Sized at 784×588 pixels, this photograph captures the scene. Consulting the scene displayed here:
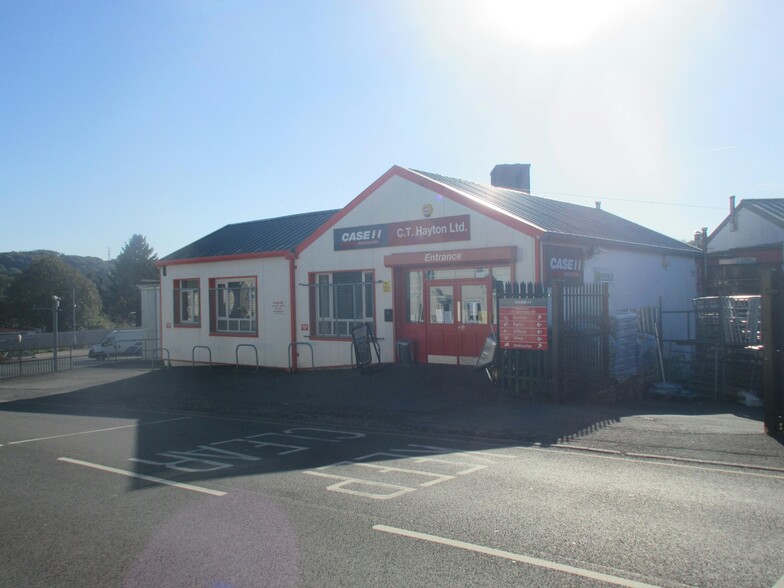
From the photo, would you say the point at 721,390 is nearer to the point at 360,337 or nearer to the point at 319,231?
the point at 360,337

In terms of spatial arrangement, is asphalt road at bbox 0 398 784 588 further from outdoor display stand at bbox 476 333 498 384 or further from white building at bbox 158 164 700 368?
white building at bbox 158 164 700 368

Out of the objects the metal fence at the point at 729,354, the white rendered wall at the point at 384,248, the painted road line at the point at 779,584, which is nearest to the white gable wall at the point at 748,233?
the metal fence at the point at 729,354

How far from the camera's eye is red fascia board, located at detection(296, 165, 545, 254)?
48.6ft

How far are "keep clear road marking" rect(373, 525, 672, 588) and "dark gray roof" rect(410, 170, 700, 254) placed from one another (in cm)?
986

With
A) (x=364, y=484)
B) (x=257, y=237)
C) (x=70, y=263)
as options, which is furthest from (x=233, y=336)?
(x=70, y=263)

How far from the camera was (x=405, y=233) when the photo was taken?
17219 mm

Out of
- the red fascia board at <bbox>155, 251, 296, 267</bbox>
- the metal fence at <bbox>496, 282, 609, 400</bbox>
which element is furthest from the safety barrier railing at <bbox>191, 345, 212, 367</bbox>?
the metal fence at <bbox>496, 282, 609, 400</bbox>

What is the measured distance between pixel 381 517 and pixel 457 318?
10620 millimetres

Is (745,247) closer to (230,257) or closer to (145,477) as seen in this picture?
(230,257)

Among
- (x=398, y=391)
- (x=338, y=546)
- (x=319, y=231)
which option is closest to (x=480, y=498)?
(x=338, y=546)

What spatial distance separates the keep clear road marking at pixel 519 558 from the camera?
14.7 feet

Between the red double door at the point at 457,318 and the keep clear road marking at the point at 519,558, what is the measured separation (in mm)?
10399

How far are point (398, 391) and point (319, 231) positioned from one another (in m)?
6.35

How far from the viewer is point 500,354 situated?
43.1 ft
